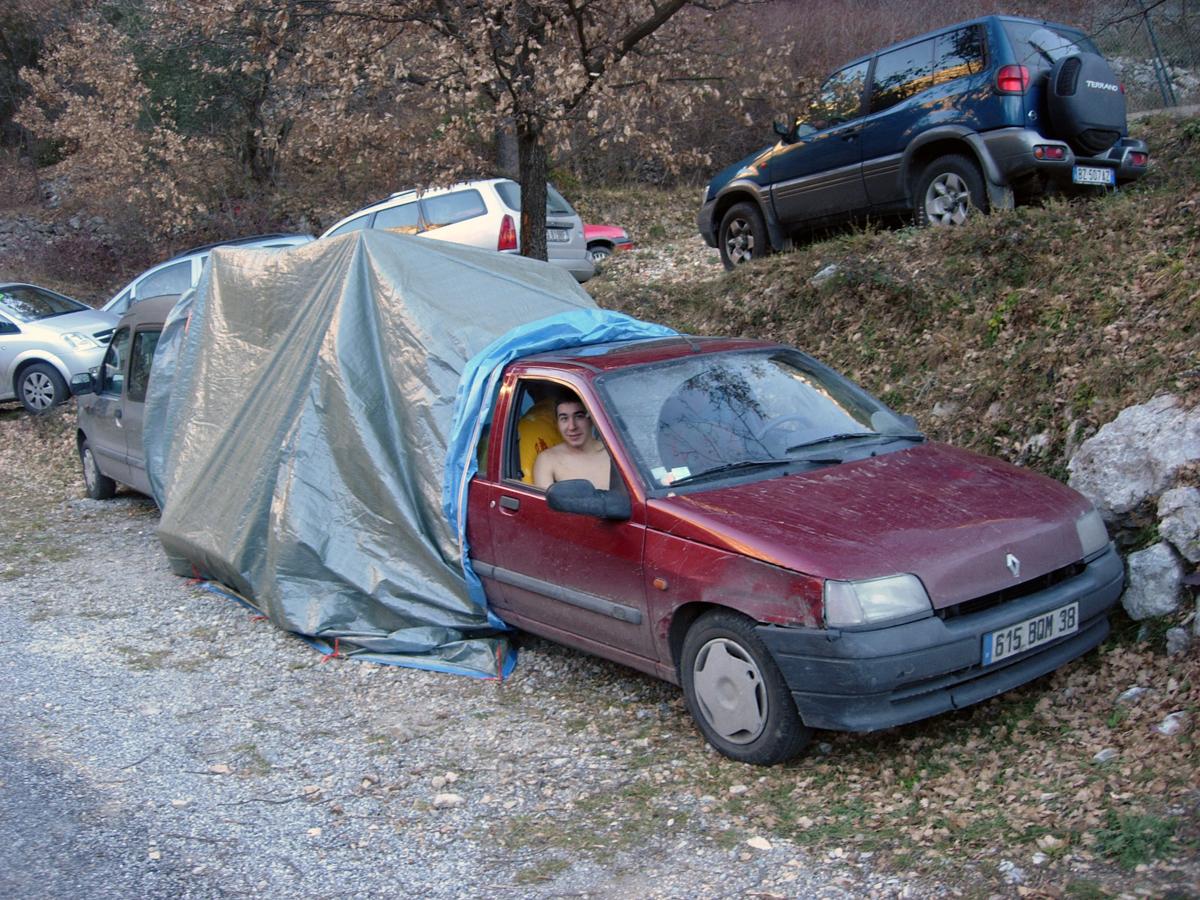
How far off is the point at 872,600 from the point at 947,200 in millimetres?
6234

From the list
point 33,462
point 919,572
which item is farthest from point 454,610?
point 33,462

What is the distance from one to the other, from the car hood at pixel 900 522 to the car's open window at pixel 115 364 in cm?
698

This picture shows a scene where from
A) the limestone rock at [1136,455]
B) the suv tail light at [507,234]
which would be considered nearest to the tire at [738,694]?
the limestone rock at [1136,455]

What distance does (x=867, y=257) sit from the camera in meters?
9.19

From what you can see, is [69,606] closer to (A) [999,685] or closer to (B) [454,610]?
(B) [454,610]

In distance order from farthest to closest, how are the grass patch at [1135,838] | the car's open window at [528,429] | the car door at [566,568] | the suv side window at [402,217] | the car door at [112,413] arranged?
the suv side window at [402,217] < the car door at [112,413] < the car's open window at [528,429] < the car door at [566,568] < the grass patch at [1135,838]

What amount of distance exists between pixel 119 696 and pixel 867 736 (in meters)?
3.82

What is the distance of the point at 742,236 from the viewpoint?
38.5 ft

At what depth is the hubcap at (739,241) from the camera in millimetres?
11648

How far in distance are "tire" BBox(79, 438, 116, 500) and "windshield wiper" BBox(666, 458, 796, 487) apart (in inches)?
317

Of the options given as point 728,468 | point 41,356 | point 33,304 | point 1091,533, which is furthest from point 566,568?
point 33,304

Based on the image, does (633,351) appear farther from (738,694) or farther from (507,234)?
(507,234)

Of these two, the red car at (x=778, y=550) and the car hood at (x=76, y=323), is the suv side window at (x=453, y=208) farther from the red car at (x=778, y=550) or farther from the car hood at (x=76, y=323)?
the red car at (x=778, y=550)

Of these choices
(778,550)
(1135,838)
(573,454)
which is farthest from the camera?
(573,454)
